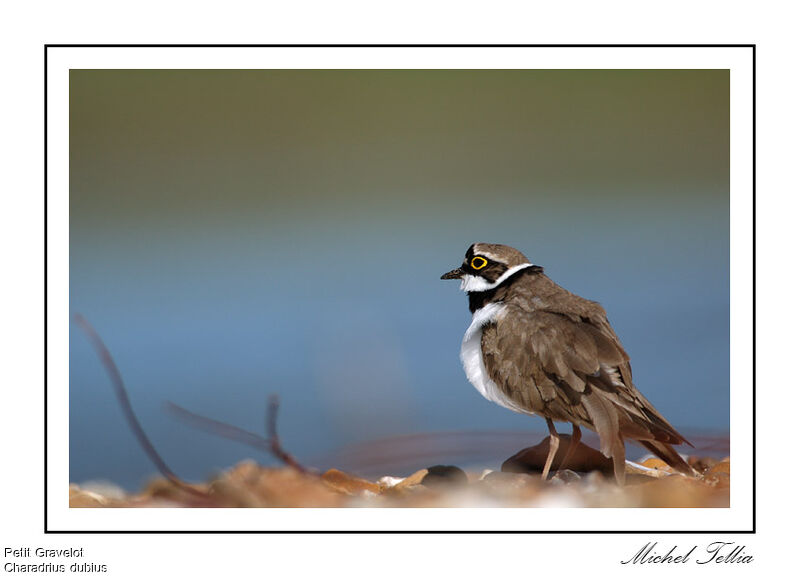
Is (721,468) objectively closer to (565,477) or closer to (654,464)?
(654,464)

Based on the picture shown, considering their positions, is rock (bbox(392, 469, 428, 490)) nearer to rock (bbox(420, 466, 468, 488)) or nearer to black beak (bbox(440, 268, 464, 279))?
rock (bbox(420, 466, 468, 488))

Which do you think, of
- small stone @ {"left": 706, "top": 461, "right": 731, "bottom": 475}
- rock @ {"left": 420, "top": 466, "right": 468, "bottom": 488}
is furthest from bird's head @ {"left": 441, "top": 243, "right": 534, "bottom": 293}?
small stone @ {"left": 706, "top": 461, "right": 731, "bottom": 475}

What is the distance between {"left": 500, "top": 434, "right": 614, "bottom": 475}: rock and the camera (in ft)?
8.93

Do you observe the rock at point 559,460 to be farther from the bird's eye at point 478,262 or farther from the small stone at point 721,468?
the bird's eye at point 478,262

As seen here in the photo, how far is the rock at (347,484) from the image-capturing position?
9.15ft

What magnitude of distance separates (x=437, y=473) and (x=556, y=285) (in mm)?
736

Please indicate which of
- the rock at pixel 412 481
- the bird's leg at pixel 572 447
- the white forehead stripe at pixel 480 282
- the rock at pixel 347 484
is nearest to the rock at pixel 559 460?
the bird's leg at pixel 572 447

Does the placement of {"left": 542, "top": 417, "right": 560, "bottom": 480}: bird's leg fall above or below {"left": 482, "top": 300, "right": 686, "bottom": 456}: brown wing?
below

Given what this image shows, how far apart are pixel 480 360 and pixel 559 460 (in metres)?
0.44

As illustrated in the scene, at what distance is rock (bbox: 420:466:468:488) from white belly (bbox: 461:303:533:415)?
268mm

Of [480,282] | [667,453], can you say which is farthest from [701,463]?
[480,282]
